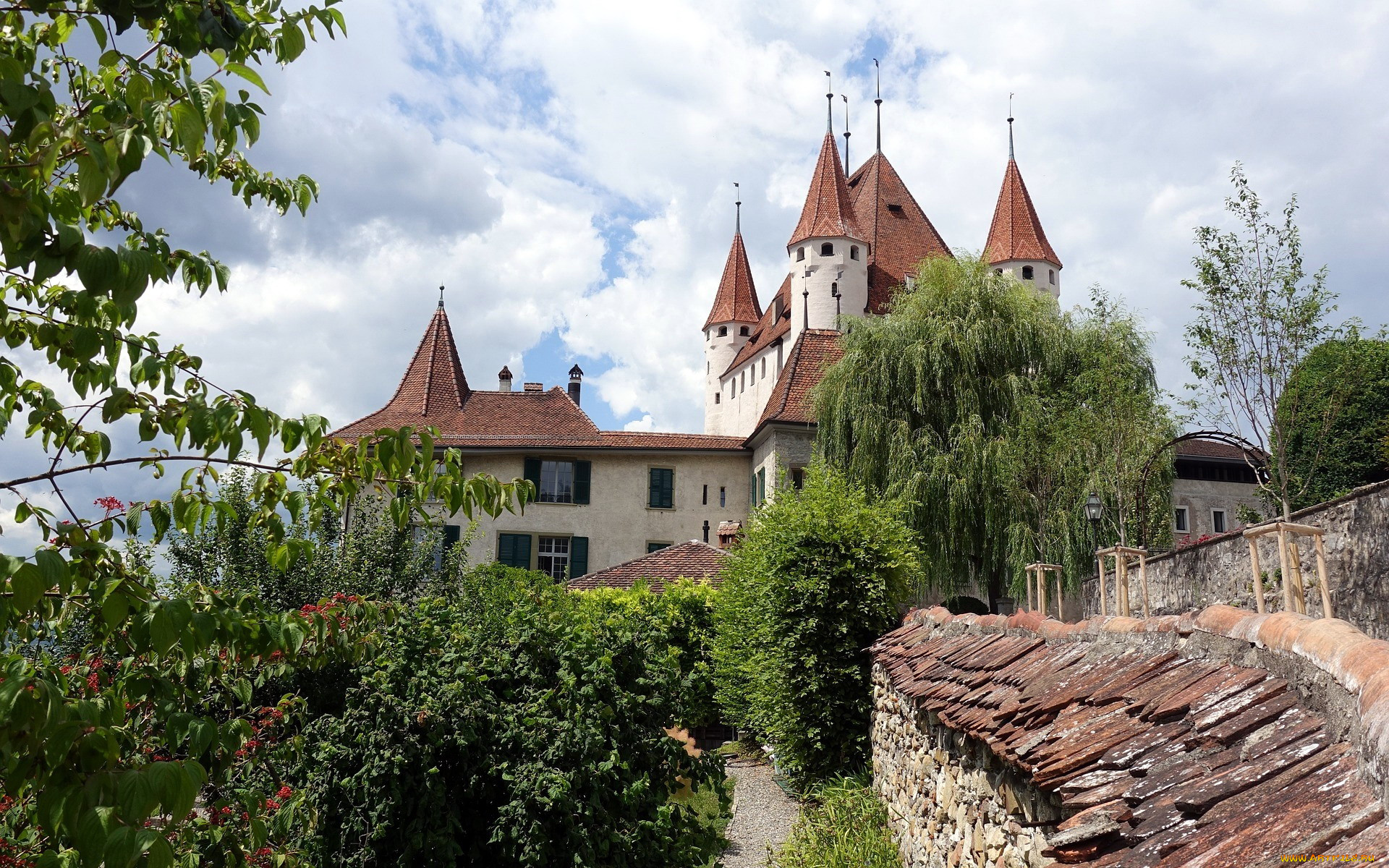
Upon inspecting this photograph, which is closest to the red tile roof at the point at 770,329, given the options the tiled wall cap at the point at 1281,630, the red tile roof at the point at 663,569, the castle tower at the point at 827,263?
the castle tower at the point at 827,263

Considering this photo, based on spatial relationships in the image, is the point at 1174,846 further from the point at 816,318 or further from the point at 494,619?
the point at 816,318

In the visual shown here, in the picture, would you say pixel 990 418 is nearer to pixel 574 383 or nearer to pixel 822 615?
pixel 822 615

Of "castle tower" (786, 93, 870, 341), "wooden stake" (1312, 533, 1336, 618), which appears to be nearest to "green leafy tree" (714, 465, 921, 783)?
"wooden stake" (1312, 533, 1336, 618)

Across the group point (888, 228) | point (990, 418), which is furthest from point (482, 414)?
point (990, 418)

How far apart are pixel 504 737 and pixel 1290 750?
5465 millimetres

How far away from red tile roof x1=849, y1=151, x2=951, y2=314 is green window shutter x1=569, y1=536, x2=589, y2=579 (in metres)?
12.8

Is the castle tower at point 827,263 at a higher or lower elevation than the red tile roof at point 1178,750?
higher

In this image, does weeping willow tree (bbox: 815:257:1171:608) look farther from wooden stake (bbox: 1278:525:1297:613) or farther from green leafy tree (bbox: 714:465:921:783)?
wooden stake (bbox: 1278:525:1297:613)

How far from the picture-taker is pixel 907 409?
922 inches

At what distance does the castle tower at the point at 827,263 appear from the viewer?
35875 mm

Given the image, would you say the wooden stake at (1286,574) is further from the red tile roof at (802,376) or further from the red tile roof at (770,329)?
the red tile roof at (770,329)

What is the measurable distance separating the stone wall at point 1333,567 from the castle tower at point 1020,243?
1077 inches

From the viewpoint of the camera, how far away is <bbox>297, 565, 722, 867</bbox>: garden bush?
7.05 m

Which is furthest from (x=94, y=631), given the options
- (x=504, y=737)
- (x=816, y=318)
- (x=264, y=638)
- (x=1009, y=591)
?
(x=816, y=318)
